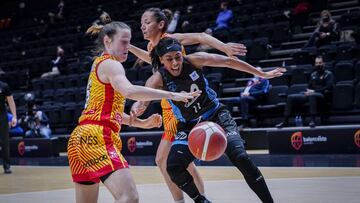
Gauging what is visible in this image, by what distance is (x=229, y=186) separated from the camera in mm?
7852

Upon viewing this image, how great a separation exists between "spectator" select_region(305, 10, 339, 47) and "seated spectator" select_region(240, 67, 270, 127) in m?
1.96

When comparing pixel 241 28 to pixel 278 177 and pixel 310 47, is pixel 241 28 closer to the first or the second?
pixel 310 47

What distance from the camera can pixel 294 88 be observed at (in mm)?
13102

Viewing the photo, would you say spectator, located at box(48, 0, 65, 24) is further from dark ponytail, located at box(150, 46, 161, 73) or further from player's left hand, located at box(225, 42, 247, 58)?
player's left hand, located at box(225, 42, 247, 58)

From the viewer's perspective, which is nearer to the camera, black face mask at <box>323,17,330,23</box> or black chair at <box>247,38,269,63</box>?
black face mask at <box>323,17,330,23</box>

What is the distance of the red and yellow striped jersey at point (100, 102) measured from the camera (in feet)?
14.1

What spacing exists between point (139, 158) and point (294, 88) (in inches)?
159

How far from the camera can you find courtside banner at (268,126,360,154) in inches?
446

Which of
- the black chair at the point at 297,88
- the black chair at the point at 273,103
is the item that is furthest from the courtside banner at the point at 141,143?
the black chair at the point at 297,88

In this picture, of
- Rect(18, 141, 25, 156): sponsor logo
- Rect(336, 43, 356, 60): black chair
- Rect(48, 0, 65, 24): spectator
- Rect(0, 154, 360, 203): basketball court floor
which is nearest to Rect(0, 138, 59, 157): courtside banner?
Rect(18, 141, 25, 156): sponsor logo

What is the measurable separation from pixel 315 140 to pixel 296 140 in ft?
1.37

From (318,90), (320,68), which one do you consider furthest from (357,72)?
(318,90)

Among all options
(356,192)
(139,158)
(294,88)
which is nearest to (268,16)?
(294,88)

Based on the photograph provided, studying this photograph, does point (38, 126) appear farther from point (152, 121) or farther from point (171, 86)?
point (152, 121)
